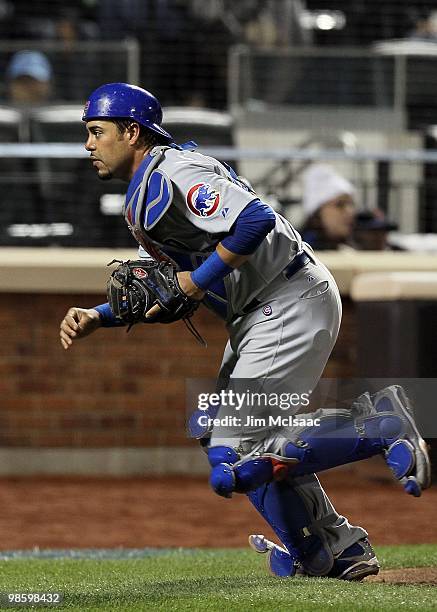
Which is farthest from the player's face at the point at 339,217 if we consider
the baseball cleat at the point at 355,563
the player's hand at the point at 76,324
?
the player's hand at the point at 76,324

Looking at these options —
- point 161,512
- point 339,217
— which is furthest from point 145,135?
point 339,217

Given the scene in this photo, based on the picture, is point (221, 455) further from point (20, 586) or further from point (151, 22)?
A: point (151, 22)

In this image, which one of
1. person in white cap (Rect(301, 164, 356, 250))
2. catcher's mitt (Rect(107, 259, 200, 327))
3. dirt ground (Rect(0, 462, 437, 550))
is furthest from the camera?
person in white cap (Rect(301, 164, 356, 250))

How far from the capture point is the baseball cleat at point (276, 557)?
5.50 meters

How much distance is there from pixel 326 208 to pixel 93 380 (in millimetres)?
2272

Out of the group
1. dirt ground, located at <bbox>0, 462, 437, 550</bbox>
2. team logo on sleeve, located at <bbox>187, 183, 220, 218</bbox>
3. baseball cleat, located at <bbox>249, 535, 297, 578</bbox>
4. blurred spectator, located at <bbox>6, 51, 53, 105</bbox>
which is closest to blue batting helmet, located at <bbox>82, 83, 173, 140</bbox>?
team logo on sleeve, located at <bbox>187, 183, 220, 218</bbox>

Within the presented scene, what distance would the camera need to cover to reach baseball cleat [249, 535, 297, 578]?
5496 mm

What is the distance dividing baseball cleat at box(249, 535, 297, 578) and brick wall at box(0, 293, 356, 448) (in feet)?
15.1

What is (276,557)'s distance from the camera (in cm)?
556

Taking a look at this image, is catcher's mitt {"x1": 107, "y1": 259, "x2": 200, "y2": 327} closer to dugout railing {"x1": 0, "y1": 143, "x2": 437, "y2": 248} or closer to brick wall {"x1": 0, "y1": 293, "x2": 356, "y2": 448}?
brick wall {"x1": 0, "y1": 293, "x2": 356, "y2": 448}

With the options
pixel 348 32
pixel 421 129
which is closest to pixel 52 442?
pixel 421 129

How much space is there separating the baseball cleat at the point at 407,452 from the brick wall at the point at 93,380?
5.10 m

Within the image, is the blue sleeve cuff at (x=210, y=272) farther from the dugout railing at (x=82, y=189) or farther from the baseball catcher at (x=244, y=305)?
the dugout railing at (x=82, y=189)

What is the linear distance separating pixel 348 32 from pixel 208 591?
856 centimetres
